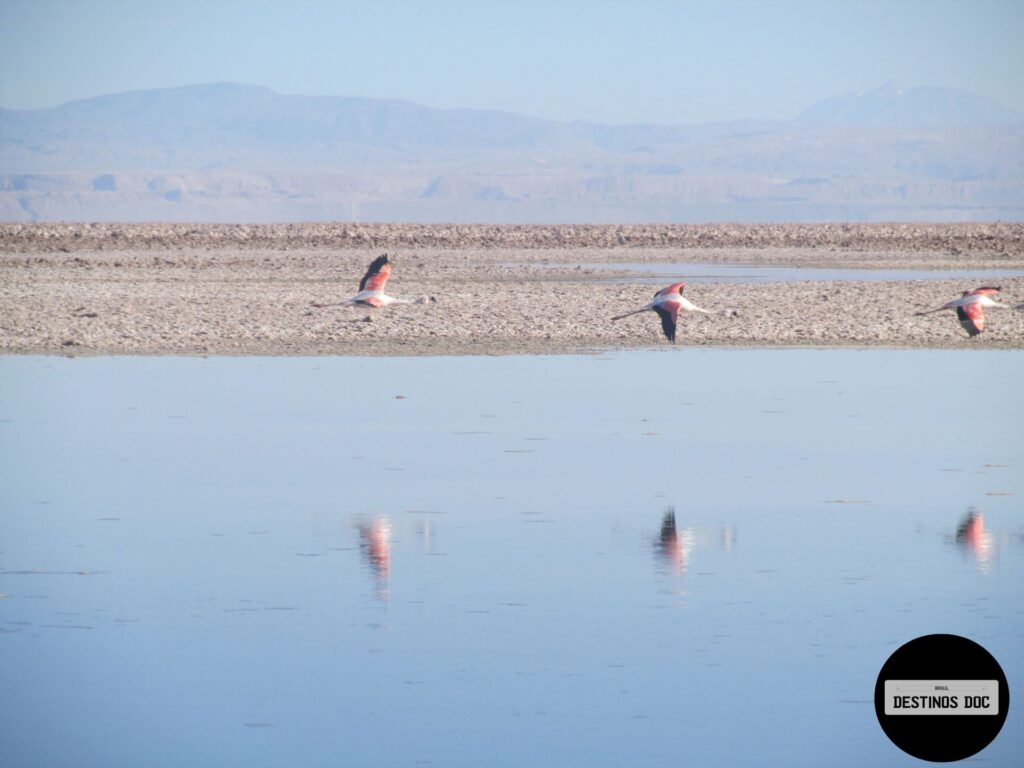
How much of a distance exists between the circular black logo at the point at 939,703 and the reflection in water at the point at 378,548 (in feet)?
9.57

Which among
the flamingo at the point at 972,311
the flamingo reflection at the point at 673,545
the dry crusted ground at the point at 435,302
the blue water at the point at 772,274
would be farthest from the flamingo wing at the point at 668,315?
the blue water at the point at 772,274

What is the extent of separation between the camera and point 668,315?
63.5 feet

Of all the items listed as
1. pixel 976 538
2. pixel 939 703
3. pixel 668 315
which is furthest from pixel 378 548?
pixel 668 315

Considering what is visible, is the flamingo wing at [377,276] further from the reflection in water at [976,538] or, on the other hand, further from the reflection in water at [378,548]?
the reflection in water at [976,538]

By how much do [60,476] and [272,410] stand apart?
353 cm

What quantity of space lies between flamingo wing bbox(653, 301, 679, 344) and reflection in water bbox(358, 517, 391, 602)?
9.19m

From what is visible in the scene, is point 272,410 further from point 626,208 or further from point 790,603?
point 626,208

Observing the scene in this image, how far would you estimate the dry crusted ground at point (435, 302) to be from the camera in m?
21.7

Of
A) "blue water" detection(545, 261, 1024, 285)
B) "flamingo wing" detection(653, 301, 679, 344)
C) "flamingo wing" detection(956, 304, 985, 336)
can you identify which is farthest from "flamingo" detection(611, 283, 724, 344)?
"blue water" detection(545, 261, 1024, 285)

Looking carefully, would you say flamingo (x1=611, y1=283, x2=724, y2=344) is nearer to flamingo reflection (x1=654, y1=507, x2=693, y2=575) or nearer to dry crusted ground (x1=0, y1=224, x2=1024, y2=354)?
dry crusted ground (x1=0, y1=224, x2=1024, y2=354)

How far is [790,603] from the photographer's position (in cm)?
854

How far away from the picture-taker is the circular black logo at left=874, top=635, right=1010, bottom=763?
6.61 metres

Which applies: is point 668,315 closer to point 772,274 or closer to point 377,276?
point 377,276

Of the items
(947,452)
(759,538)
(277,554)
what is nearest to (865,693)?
(759,538)
